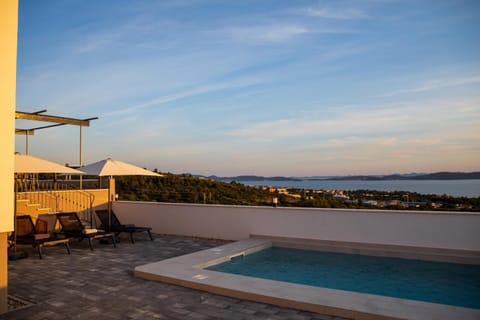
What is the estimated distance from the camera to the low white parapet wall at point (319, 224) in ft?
25.7

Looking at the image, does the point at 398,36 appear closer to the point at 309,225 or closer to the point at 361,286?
the point at 309,225

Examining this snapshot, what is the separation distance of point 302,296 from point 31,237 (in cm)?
653

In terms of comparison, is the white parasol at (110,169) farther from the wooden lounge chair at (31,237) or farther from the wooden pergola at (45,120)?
the wooden pergola at (45,120)

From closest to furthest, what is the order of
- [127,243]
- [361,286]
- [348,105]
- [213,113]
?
1. [361,286]
2. [127,243]
3. [348,105]
4. [213,113]

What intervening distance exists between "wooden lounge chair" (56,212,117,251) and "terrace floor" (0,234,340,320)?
1.02m

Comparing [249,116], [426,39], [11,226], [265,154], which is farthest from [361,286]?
[265,154]

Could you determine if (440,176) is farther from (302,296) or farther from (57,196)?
(57,196)

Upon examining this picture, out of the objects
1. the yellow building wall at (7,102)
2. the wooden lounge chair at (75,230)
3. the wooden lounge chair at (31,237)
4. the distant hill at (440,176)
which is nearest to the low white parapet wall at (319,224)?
the wooden lounge chair at (75,230)

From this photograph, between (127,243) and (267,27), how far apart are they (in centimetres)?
748

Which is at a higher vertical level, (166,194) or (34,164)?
(34,164)

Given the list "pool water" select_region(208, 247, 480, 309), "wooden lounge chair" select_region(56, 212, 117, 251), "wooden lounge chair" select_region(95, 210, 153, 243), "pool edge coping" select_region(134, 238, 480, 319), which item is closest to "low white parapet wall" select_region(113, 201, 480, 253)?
"pool water" select_region(208, 247, 480, 309)

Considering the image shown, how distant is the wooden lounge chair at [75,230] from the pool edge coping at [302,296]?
323 cm

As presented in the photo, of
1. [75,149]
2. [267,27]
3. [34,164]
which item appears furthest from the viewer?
[75,149]

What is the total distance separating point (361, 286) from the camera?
6480 mm
